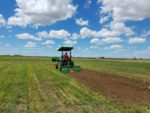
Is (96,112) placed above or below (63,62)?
below

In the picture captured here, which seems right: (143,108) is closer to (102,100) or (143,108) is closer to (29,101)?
(102,100)

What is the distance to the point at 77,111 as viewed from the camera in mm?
3732

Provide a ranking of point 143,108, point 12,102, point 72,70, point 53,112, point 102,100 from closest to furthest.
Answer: point 53,112
point 143,108
point 12,102
point 102,100
point 72,70

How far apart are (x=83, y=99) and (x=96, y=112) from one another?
45.2 inches

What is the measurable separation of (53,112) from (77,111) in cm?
76

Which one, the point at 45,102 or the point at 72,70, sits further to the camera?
the point at 72,70

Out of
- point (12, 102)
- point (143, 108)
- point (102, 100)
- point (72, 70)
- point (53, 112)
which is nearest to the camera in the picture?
point (53, 112)

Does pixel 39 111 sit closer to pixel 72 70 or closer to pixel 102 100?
pixel 102 100

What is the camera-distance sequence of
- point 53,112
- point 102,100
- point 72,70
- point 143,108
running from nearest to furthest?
1. point 53,112
2. point 143,108
3. point 102,100
4. point 72,70

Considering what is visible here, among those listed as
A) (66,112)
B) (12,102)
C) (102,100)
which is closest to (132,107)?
(102,100)

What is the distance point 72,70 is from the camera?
13.1 meters

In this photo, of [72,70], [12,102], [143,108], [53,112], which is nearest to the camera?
[53,112]

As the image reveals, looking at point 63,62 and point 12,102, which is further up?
point 63,62

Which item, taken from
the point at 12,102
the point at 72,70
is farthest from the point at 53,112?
the point at 72,70
